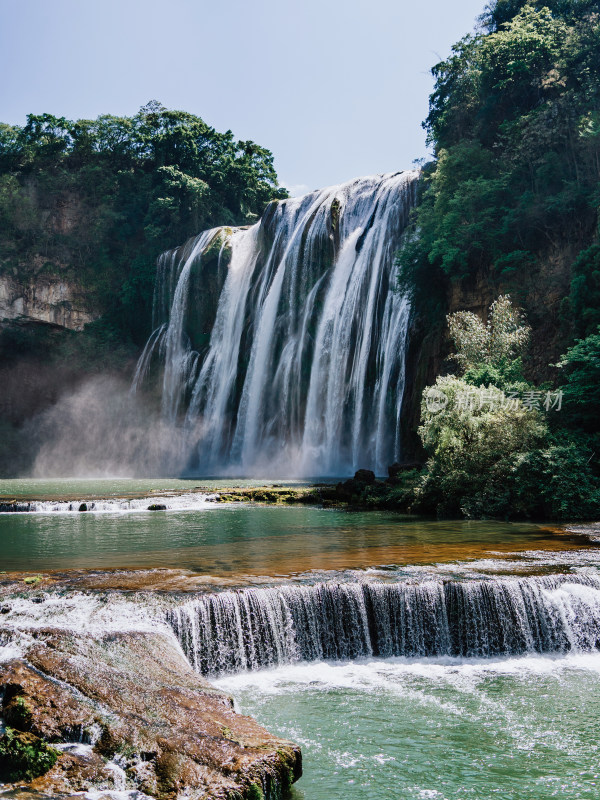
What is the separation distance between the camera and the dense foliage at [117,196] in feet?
164

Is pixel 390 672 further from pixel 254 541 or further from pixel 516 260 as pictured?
pixel 516 260

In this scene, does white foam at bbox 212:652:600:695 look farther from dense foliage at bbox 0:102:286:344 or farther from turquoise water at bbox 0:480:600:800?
dense foliage at bbox 0:102:286:344

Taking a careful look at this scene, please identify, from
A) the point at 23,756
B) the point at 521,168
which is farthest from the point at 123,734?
the point at 521,168

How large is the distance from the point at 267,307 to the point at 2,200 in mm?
23468

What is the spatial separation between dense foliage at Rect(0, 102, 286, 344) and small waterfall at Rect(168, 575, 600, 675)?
42.1 metres

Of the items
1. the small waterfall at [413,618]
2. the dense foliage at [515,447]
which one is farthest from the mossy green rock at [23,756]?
the dense foliage at [515,447]

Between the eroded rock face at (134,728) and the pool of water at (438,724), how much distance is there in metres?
0.72

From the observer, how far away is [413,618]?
9.81m

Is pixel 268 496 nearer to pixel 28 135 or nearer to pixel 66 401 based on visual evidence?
pixel 66 401

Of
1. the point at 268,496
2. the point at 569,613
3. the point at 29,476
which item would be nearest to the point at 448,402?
the point at 268,496

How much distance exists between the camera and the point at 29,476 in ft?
145

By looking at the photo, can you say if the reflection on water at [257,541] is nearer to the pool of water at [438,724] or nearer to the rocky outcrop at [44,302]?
the pool of water at [438,724]

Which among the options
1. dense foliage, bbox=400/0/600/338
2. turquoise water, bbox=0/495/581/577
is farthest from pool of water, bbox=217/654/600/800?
dense foliage, bbox=400/0/600/338

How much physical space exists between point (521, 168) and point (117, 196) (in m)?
34.3
